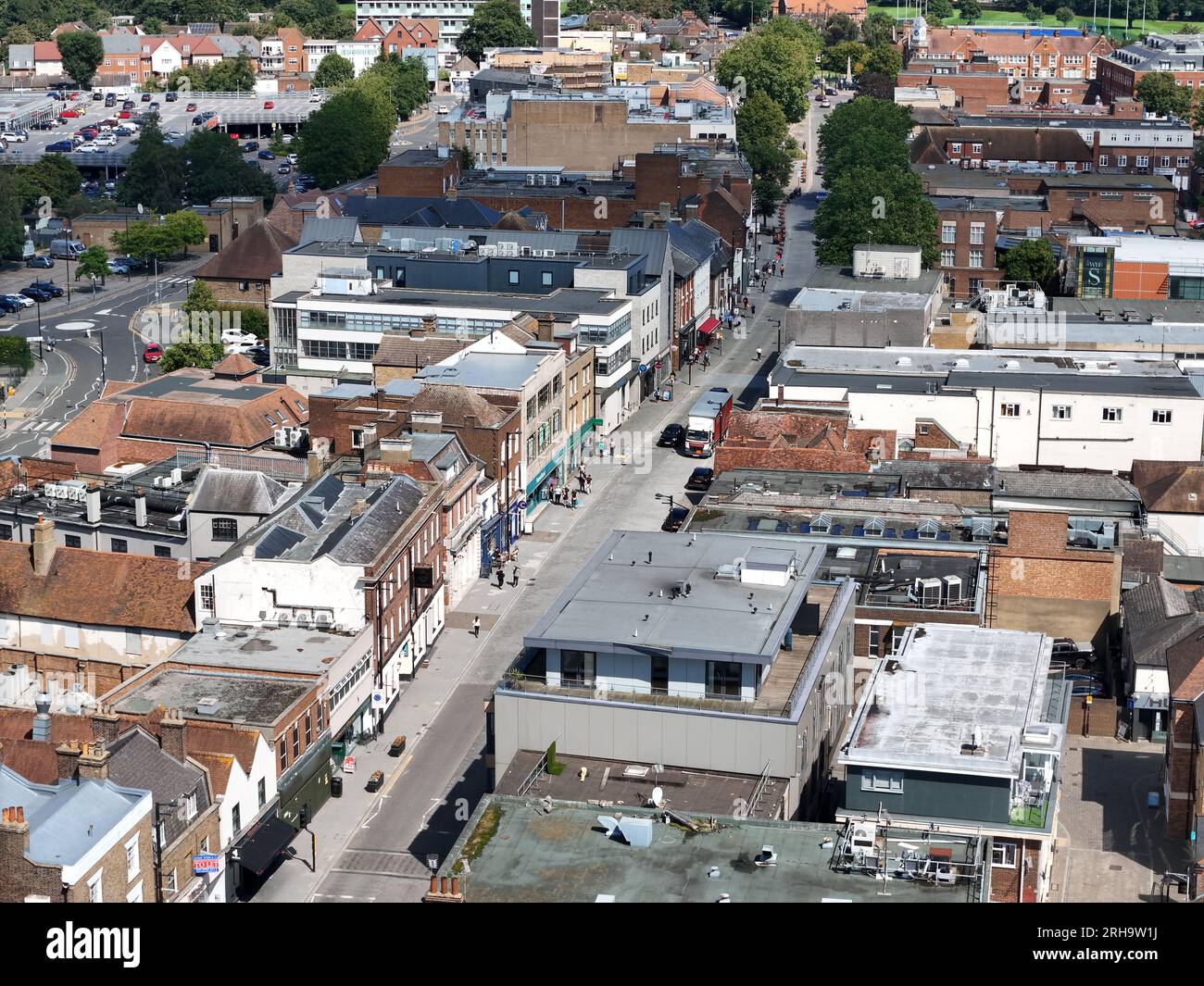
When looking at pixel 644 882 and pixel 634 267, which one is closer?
pixel 644 882

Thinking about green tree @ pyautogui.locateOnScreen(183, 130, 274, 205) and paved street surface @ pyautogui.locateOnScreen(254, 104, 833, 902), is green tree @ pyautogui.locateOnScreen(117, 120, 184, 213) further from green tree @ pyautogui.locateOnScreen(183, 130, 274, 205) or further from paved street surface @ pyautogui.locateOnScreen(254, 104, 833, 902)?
paved street surface @ pyautogui.locateOnScreen(254, 104, 833, 902)

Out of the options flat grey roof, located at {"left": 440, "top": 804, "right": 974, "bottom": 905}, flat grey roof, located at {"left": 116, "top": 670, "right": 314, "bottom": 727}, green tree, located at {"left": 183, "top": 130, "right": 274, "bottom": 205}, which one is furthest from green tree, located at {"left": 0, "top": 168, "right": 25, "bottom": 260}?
flat grey roof, located at {"left": 440, "top": 804, "right": 974, "bottom": 905}

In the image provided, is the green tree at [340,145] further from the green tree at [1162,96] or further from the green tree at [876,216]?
the green tree at [1162,96]

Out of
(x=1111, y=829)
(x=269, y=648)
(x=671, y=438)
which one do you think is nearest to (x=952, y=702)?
(x=1111, y=829)

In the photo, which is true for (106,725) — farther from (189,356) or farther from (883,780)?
(189,356)

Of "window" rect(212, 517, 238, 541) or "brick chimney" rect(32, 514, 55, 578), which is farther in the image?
"window" rect(212, 517, 238, 541)
